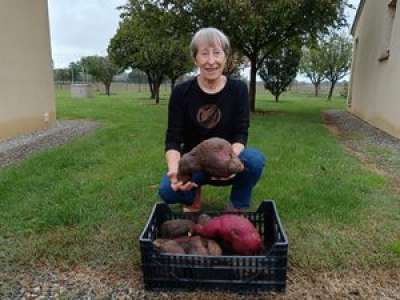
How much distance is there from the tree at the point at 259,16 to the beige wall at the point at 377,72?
1.08 metres

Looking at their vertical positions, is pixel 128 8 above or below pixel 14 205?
above

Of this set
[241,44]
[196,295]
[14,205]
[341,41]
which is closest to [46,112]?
[14,205]

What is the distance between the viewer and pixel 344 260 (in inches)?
81.7

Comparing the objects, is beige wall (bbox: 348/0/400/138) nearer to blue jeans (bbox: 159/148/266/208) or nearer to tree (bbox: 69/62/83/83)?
blue jeans (bbox: 159/148/266/208)

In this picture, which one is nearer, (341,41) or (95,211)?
(95,211)

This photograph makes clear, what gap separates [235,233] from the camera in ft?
6.06

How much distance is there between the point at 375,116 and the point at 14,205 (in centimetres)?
822

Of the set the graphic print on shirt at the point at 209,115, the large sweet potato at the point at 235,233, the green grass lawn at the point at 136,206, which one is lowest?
the green grass lawn at the point at 136,206

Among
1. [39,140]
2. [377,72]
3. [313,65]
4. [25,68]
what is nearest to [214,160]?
[39,140]

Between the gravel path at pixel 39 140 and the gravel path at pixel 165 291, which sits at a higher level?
the gravel path at pixel 165 291

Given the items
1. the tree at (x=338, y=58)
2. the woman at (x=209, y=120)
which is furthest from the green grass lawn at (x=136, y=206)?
the tree at (x=338, y=58)

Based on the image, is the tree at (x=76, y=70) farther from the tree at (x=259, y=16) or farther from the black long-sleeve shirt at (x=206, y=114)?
the black long-sleeve shirt at (x=206, y=114)

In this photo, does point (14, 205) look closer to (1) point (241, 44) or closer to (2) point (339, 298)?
(2) point (339, 298)

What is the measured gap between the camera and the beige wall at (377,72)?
731cm
